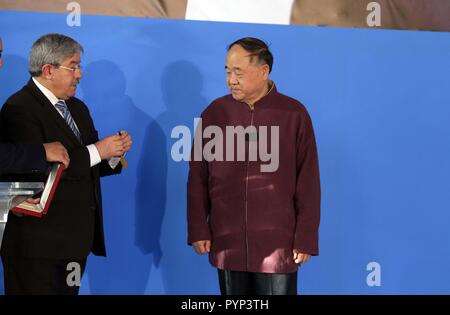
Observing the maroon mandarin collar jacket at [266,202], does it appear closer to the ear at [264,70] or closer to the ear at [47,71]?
the ear at [264,70]

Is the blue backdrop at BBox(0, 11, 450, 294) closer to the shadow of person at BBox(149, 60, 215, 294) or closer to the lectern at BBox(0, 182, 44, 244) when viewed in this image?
the shadow of person at BBox(149, 60, 215, 294)

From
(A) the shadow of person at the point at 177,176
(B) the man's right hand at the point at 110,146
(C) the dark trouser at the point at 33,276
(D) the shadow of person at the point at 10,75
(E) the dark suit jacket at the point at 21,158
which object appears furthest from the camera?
(A) the shadow of person at the point at 177,176

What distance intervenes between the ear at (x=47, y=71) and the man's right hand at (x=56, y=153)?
276mm

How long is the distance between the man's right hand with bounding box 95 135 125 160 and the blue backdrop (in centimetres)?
69

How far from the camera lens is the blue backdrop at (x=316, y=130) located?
327 cm

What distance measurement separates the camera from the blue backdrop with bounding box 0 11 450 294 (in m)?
3.27

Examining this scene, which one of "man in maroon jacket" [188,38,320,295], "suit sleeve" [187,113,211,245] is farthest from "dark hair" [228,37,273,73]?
"suit sleeve" [187,113,211,245]

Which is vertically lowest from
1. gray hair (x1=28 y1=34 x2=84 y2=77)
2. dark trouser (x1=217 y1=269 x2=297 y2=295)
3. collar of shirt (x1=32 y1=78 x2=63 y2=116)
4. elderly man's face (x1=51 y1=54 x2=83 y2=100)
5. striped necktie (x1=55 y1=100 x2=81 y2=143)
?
dark trouser (x1=217 y1=269 x2=297 y2=295)

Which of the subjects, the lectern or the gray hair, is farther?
the gray hair

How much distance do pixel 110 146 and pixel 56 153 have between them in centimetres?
26

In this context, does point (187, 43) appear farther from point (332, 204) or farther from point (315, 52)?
point (332, 204)

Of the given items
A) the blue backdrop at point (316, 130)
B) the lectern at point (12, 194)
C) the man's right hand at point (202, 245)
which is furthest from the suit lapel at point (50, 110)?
the blue backdrop at point (316, 130)

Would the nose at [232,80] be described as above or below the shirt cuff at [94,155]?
above
